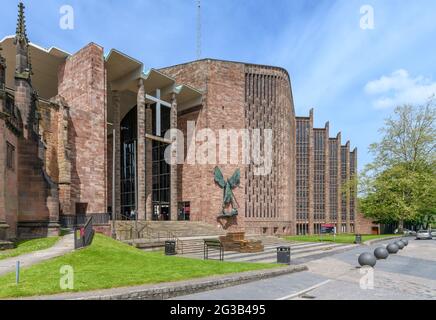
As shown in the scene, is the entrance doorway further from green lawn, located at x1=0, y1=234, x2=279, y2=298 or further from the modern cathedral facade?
green lawn, located at x1=0, y1=234, x2=279, y2=298

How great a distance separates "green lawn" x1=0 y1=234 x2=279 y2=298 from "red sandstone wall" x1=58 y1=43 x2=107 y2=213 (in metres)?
18.2

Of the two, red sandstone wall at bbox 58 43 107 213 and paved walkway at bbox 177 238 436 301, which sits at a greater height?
red sandstone wall at bbox 58 43 107 213

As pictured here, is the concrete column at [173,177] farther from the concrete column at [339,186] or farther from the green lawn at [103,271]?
the concrete column at [339,186]

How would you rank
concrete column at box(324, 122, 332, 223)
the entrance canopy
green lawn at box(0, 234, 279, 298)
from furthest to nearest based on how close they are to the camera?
concrete column at box(324, 122, 332, 223), the entrance canopy, green lawn at box(0, 234, 279, 298)

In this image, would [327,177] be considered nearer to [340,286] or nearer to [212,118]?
[212,118]

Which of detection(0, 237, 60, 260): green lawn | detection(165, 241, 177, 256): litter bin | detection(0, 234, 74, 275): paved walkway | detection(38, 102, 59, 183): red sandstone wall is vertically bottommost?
detection(165, 241, 177, 256): litter bin

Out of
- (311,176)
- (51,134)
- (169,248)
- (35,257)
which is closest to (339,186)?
(311,176)

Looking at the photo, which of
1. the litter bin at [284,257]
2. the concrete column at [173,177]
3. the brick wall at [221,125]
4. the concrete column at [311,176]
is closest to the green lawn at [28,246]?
the litter bin at [284,257]

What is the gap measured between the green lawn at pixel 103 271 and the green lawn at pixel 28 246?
3.01 metres

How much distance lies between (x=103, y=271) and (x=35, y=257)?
14.8 ft

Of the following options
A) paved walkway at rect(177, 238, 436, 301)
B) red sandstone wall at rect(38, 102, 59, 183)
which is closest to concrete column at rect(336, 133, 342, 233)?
red sandstone wall at rect(38, 102, 59, 183)

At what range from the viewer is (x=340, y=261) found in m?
18.4

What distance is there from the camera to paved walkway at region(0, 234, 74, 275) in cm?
1195
